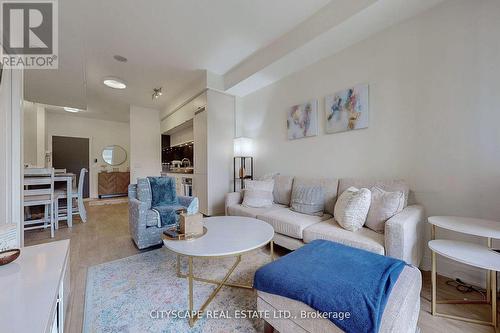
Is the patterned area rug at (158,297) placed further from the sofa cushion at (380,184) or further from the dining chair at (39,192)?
the dining chair at (39,192)

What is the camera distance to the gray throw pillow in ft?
7.95

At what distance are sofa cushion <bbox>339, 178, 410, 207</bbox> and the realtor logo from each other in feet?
11.0

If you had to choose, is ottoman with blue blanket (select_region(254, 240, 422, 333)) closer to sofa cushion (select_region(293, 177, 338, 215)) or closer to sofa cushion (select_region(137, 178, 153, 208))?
sofa cushion (select_region(293, 177, 338, 215))

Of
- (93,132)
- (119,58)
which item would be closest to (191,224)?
(119,58)

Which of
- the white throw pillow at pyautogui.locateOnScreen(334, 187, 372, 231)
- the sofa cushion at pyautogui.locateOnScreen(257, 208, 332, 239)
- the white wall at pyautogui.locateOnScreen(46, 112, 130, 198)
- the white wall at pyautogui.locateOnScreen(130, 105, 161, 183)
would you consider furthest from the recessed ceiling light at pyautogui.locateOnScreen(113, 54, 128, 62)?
the white wall at pyautogui.locateOnScreen(46, 112, 130, 198)

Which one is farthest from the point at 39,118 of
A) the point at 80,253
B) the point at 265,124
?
the point at 265,124

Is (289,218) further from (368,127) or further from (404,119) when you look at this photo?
(404,119)

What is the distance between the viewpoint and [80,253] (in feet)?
8.03

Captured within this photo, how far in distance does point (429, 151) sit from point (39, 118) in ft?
27.1

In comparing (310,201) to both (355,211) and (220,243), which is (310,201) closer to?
(355,211)

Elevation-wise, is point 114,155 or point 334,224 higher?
point 114,155

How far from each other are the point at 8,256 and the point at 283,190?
2.64 meters

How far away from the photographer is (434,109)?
1.96 metres

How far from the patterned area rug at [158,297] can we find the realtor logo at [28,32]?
6.52 feet
